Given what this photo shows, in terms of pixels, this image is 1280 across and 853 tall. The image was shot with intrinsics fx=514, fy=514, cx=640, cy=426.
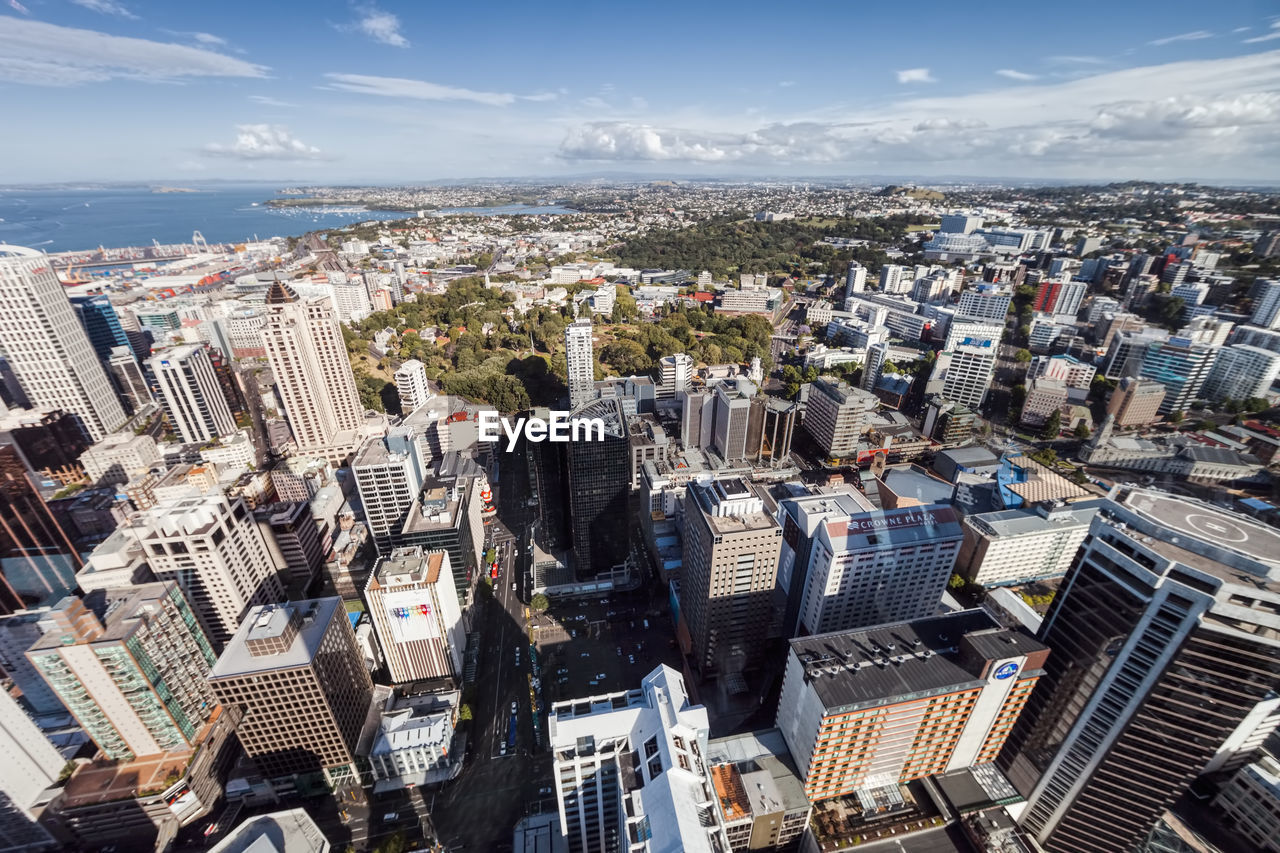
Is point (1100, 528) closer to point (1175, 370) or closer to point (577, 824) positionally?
point (577, 824)

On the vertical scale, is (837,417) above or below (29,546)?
above

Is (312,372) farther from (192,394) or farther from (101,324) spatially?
(101,324)

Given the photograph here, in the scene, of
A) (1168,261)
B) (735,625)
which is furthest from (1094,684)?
(1168,261)

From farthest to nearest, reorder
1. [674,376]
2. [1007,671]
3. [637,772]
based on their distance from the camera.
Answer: [674,376] → [1007,671] → [637,772]

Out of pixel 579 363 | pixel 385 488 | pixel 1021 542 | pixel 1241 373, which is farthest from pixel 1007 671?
pixel 1241 373

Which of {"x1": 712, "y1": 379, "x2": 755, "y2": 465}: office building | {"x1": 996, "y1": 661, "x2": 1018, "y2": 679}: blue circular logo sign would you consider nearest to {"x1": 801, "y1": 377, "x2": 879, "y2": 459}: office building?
{"x1": 712, "y1": 379, "x2": 755, "y2": 465}: office building

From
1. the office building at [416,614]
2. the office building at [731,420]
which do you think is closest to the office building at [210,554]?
the office building at [416,614]

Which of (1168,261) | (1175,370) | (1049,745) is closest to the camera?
(1049,745)
